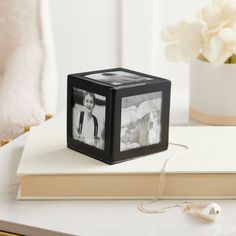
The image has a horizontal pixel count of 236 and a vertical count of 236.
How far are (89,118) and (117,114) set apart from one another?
56mm

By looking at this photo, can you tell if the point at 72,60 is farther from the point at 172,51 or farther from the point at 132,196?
the point at 132,196

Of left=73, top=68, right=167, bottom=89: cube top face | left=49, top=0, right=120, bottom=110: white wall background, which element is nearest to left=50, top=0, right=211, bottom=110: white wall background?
left=49, top=0, right=120, bottom=110: white wall background

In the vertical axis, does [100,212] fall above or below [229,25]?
below

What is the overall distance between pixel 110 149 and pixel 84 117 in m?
0.07

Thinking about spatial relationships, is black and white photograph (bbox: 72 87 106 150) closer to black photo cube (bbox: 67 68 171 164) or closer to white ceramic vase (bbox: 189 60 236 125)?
black photo cube (bbox: 67 68 171 164)

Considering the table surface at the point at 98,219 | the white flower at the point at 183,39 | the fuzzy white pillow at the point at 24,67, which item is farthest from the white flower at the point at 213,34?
the fuzzy white pillow at the point at 24,67

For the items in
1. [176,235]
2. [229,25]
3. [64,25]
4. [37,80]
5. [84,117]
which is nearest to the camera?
[176,235]

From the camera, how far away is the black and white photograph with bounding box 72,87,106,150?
0.80 metres

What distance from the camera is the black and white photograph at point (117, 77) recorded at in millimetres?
808

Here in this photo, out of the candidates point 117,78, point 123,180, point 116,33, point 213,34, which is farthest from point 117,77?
point 116,33

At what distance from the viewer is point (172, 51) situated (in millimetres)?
1078

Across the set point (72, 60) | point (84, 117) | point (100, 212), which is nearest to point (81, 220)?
point (100, 212)

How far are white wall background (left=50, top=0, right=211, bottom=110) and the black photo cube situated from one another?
1030 millimetres

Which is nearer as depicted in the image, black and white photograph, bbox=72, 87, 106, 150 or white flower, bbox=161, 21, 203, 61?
black and white photograph, bbox=72, 87, 106, 150
